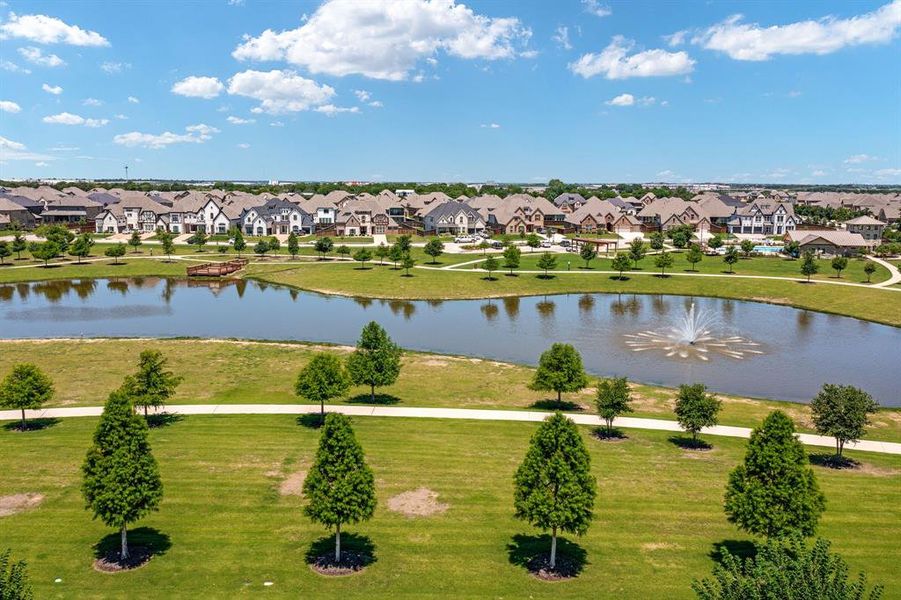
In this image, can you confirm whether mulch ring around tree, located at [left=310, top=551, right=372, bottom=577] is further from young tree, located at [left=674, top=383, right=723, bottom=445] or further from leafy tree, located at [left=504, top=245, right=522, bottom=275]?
leafy tree, located at [left=504, top=245, right=522, bottom=275]

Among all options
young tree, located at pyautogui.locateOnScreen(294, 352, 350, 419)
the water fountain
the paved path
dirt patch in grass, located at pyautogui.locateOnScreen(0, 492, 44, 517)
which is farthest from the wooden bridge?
dirt patch in grass, located at pyautogui.locateOnScreen(0, 492, 44, 517)

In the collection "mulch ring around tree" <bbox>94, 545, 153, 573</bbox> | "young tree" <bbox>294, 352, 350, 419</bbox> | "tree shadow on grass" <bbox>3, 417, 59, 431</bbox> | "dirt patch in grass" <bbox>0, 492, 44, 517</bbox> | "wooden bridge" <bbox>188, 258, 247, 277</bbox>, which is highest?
"wooden bridge" <bbox>188, 258, 247, 277</bbox>

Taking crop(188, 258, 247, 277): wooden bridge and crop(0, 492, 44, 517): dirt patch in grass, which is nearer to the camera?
crop(0, 492, 44, 517): dirt patch in grass

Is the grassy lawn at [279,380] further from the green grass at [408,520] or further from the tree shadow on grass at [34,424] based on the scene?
the green grass at [408,520]

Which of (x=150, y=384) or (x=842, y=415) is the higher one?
(x=150, y=384)

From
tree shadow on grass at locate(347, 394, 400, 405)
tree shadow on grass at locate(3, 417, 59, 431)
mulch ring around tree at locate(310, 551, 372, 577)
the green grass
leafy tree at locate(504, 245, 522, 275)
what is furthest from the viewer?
leafy tree at locate(504, 245, 522, 275)

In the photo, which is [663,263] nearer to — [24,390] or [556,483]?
Answer: [556,483]

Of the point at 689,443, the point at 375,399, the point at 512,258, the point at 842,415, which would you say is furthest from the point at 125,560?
the point at 512,258
